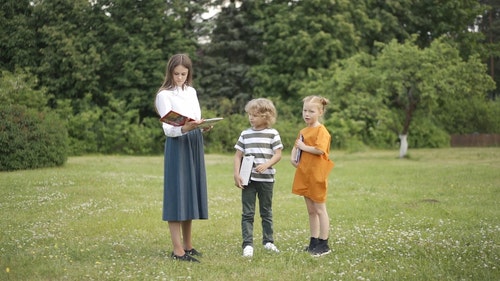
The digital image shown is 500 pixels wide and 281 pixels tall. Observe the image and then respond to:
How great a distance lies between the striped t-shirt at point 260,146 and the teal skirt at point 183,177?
616 mm

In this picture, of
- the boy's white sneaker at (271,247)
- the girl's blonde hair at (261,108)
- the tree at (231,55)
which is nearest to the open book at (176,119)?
the girl's blonde hair at (261,108)

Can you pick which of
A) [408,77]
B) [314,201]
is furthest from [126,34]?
[314,201]

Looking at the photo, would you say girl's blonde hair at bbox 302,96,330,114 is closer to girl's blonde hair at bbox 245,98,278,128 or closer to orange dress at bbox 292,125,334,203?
orange dress at bbox 292,125,334,203

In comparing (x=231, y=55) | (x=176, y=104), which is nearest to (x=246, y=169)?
(x=176, y=104)

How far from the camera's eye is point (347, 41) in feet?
120

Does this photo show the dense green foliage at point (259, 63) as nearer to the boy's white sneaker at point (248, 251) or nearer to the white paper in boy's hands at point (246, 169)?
the white paper in boy's hands at point (246, 169)

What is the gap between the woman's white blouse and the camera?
21.2 feet

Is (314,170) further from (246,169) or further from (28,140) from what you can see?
(28,140)

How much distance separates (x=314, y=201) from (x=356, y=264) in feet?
3.46

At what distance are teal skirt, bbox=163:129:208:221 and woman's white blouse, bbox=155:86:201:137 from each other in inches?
6.8

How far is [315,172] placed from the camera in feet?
22.8

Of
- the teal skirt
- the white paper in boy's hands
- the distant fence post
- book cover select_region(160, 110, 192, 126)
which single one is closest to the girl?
the white paper in boy's hands

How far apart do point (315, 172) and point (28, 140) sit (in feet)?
45.3

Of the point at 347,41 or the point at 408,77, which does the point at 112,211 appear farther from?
the point at 347,41
